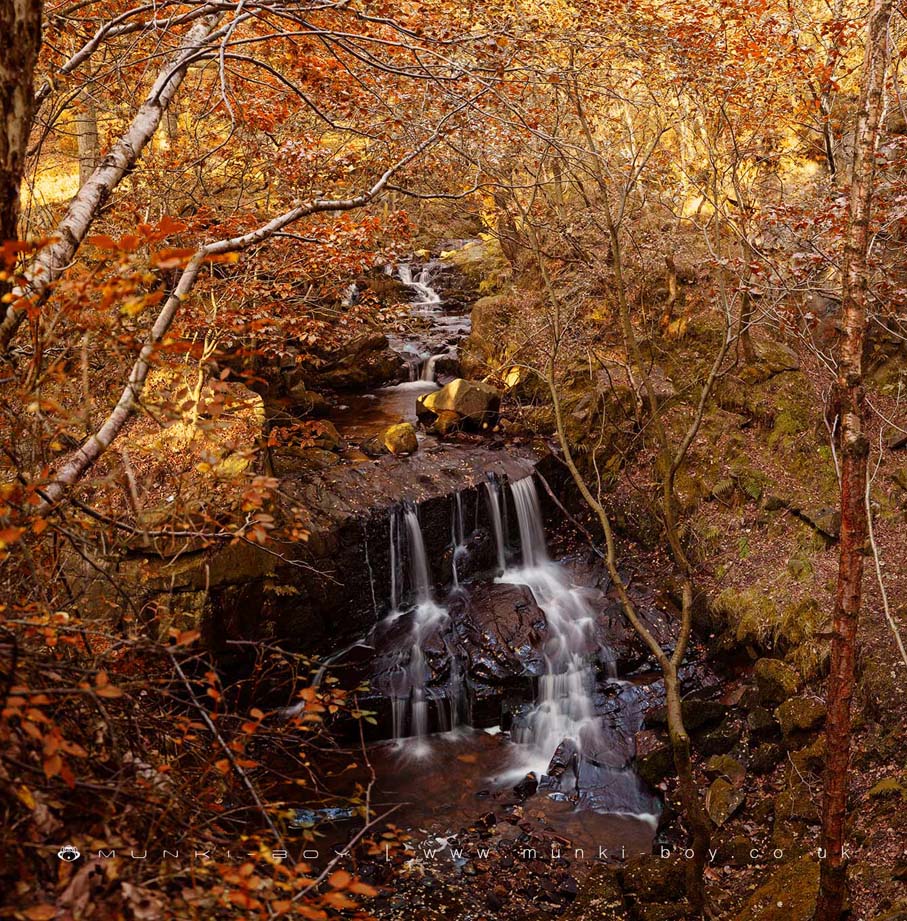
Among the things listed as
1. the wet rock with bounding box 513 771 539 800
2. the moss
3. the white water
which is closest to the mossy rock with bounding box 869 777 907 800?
the moss

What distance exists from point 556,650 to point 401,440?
468 cm

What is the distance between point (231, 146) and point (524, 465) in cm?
729

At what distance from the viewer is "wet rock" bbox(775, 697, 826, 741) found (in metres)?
8.59

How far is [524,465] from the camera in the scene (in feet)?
43.6

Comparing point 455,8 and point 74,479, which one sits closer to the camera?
point 74,479

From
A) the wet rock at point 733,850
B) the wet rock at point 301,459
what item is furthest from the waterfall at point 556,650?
the wet rock at point 301,459

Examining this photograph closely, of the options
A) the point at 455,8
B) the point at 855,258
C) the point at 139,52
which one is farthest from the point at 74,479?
the point at 455,8

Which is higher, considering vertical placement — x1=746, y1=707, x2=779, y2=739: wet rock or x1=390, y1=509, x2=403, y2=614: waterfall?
x1=390, y1=509, x2=403, y2=614: waterfall

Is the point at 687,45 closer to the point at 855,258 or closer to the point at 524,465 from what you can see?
the point at 855,258

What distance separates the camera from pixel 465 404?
14109 millimetres

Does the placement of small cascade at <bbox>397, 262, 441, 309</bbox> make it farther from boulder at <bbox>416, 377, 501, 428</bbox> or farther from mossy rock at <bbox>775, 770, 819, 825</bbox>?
mossy rock at <bbox>775, 770, 819, 825</bbox>

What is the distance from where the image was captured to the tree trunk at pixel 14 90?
109 inches

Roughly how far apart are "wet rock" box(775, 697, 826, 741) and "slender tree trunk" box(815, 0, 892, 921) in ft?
11.9

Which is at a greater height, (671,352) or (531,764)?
(671,352)
